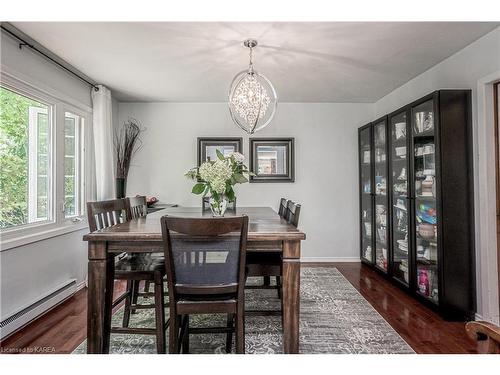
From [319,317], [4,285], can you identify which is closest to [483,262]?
[319,317]

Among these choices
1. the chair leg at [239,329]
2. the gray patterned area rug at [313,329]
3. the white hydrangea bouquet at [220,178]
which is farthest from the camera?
the white hydrangea bouquet at [220,178]

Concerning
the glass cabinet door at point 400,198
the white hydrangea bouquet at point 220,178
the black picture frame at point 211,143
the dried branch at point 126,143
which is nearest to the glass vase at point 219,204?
the white hydrangea bouquet at point 220,178

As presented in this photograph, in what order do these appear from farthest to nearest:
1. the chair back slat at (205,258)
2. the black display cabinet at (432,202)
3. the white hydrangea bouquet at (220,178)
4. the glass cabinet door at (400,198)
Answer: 1. the glass cabinet door at (400,198)
2. the black display cabinet at (432,202)
3. the white hydrangea bouquet at (220,178)
4. the chair back slat at (205,258)

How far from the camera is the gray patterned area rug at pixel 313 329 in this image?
2.10 metres

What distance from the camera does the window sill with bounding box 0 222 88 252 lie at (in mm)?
2338

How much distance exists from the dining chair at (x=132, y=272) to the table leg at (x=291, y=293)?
0.75 m

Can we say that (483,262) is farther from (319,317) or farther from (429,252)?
(319,317)

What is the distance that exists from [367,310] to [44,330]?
106 inches

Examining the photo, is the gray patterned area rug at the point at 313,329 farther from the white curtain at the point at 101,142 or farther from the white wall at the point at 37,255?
the white curtain at the point at 101,142

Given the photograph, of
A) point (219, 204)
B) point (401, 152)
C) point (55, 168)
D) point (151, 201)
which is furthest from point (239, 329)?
point (151, 201)

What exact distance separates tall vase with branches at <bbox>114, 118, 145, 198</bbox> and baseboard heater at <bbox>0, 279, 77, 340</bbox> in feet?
4.62

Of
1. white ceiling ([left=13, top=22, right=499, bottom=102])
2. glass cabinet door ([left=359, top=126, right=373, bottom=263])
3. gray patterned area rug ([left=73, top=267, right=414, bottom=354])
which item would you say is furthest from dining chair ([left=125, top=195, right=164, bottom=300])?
glass cabinet door ([left=359, top=126, right=373, bottom=263])

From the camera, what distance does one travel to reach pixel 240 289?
65.5 inches

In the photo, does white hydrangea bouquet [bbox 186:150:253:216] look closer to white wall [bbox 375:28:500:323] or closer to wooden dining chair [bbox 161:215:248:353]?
wooden dining chair [bbox 161:215:248:353]
